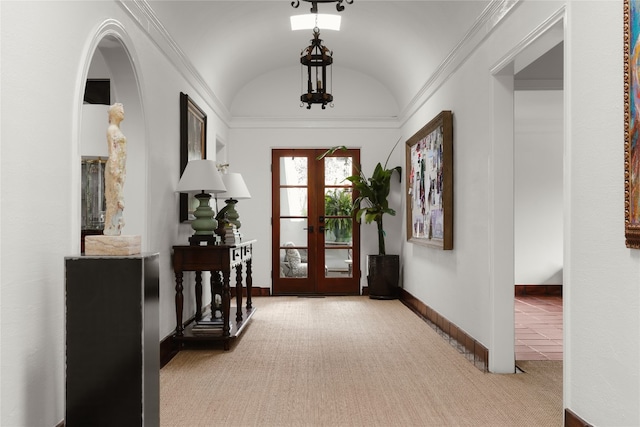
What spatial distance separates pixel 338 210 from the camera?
29.6ft

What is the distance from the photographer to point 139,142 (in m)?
4.32

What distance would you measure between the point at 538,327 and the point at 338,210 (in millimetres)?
3655

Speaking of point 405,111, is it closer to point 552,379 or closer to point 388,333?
point 388,333

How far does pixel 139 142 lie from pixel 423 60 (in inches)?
141

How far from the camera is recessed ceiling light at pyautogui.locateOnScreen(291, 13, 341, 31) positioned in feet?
22.2

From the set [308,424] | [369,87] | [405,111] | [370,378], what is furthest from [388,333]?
[369,87]

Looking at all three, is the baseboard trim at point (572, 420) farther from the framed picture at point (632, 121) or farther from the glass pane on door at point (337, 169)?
the glass pane on door at point (337, 169)

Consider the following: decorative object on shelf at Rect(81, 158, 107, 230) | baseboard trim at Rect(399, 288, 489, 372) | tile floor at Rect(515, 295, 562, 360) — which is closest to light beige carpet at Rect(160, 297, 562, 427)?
baseboard trim at Rect(399, 288, 489, 372)

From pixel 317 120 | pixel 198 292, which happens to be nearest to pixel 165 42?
pixel 198 292

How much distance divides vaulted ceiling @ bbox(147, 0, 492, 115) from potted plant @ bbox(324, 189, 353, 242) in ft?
5.27

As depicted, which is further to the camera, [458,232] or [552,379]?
[458,232]

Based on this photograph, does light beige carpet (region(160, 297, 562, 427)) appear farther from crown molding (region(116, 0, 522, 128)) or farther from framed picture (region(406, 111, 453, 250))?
crown molding (region(116, 0, 522, 128))

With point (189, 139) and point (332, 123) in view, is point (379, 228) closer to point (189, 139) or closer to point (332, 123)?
point (332, 123)

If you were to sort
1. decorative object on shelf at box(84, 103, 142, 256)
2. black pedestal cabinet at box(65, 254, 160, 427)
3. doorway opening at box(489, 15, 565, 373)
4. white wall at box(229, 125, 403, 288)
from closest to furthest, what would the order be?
1. black pedestal cabinet at box(65, 254, 160, 427)
2. decorative object on shelf at box(84, 103, 142, 256)
3. doorway opening at box(489, 15, 565, 373)
4. white wall at box(229, 125, 403, 288)
